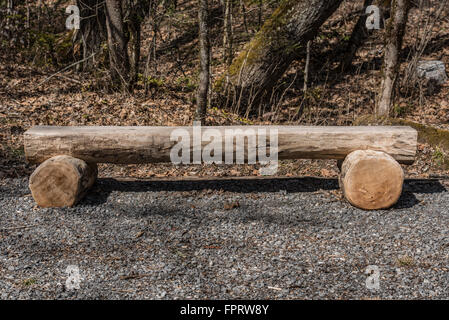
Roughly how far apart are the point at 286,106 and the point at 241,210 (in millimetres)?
4733

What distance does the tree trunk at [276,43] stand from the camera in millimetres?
8055

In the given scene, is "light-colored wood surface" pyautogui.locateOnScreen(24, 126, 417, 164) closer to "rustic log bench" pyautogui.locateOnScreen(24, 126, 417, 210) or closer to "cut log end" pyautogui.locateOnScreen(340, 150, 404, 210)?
"rustic log bench" pyautogui.locateOnScreen(24, 126, 417, 210)

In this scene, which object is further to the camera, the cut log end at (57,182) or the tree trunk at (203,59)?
the tree trunk at (203,59)

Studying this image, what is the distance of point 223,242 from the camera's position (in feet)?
13.5

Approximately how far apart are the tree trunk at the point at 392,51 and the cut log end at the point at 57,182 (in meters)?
4.89

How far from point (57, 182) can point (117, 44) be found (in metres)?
3.99

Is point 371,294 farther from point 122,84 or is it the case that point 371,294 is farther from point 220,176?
point 122,84

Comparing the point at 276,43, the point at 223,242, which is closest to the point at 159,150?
the point at 223,242

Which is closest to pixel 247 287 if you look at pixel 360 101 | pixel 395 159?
pixel 395 159

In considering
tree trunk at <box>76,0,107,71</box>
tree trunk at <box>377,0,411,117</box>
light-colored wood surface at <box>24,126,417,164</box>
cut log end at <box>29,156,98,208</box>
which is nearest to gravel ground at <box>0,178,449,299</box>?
cut log end at <box>29,156,98,208</box>

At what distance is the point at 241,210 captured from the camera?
4.80m

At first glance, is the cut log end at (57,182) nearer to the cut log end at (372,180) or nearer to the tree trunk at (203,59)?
the tree trunk at (203,59)

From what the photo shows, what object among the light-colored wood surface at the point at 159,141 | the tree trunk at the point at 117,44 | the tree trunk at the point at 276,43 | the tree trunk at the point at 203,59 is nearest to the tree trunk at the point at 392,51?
the tree trunk at the point at 276,43

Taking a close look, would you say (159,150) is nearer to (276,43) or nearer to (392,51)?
(276,43)
